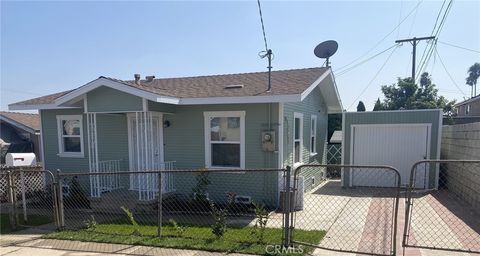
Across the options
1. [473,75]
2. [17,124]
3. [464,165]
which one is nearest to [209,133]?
[464,165]

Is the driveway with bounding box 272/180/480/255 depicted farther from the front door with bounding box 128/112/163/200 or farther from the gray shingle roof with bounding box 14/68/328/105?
the front door with bounding box 128/112/163/200

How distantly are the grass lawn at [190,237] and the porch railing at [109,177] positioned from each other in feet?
9.10

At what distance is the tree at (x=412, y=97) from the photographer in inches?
904

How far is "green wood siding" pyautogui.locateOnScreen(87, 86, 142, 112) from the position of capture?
7660 mm

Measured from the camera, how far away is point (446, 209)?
7359 mm

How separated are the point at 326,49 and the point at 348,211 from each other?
5.71m

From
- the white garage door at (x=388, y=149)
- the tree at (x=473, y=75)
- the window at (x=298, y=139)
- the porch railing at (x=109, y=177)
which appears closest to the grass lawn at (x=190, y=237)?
the porch railing at (x=109, y=177)

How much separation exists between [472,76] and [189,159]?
87637 millimetres

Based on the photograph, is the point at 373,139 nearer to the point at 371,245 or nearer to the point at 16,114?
the point at 371,245

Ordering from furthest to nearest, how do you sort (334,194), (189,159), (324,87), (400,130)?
(324,87) → (400,130) → (334,194) → (189,159)

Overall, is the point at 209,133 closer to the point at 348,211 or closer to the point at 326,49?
the point at 348,211

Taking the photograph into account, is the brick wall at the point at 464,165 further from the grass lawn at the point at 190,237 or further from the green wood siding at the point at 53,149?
Result: the green wood siding at the point at 53,149

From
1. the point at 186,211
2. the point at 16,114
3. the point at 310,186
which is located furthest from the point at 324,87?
A: the point at 16,114

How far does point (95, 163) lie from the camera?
888cm
